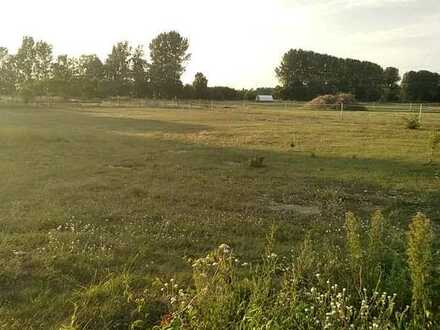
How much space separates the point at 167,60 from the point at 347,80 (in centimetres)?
3786

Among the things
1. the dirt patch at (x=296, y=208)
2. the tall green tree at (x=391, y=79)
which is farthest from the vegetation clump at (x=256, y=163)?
the tall green tree at (x=391, y=79)

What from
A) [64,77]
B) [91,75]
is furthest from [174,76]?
[64,77]

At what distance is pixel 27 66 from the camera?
76.4 meters

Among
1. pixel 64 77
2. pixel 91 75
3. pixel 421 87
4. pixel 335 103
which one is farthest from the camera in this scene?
pixel 91 75

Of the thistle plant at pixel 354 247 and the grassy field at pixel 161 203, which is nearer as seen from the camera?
the thistle plant at pixel 354 247

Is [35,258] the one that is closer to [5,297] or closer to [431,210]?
[5,297]

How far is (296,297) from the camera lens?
343 centimetres

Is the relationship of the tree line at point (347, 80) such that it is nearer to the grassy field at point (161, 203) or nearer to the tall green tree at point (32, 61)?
the tall green tree at point (32, 61)

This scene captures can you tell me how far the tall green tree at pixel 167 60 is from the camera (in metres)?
86.8

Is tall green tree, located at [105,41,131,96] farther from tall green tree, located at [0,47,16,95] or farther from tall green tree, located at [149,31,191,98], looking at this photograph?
tall green tree, located at [0,47,16,95]

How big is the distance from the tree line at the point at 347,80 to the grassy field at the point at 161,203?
246ft

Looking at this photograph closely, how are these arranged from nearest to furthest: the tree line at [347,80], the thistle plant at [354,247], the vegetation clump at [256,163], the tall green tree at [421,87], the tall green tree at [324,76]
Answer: the thistle plant at [354,247], the vegetation clump at [256,163], the tall green tree at [421,87], the tree line at [347,80], the tall green tree at [324,76]

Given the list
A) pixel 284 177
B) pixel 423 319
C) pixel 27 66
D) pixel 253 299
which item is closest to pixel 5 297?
pixel 253 299

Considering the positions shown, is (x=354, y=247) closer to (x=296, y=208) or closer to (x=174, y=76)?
(x=296, y=208)
